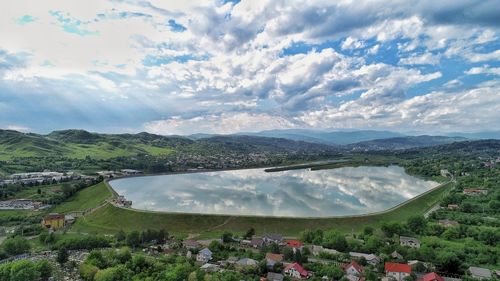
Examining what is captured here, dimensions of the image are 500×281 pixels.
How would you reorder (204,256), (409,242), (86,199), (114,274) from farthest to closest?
1. (86,199)
2. (409,242)
3. (204,256)
4. (114,274)

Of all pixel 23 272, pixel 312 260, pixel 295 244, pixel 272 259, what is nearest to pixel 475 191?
pixel 295 244

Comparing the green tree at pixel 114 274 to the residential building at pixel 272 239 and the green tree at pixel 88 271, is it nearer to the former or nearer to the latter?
the green tree at pixel 88 271

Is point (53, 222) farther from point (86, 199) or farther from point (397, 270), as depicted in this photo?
point (397, 270)

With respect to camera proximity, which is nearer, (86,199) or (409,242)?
(409,242)

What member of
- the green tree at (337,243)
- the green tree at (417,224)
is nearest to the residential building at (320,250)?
the green tree at (337,243)

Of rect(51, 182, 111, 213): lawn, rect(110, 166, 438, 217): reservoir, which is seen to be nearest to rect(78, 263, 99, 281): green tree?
rect(110, 166, 438, 217): reservoir

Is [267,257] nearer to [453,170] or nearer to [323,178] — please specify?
[323,178]
